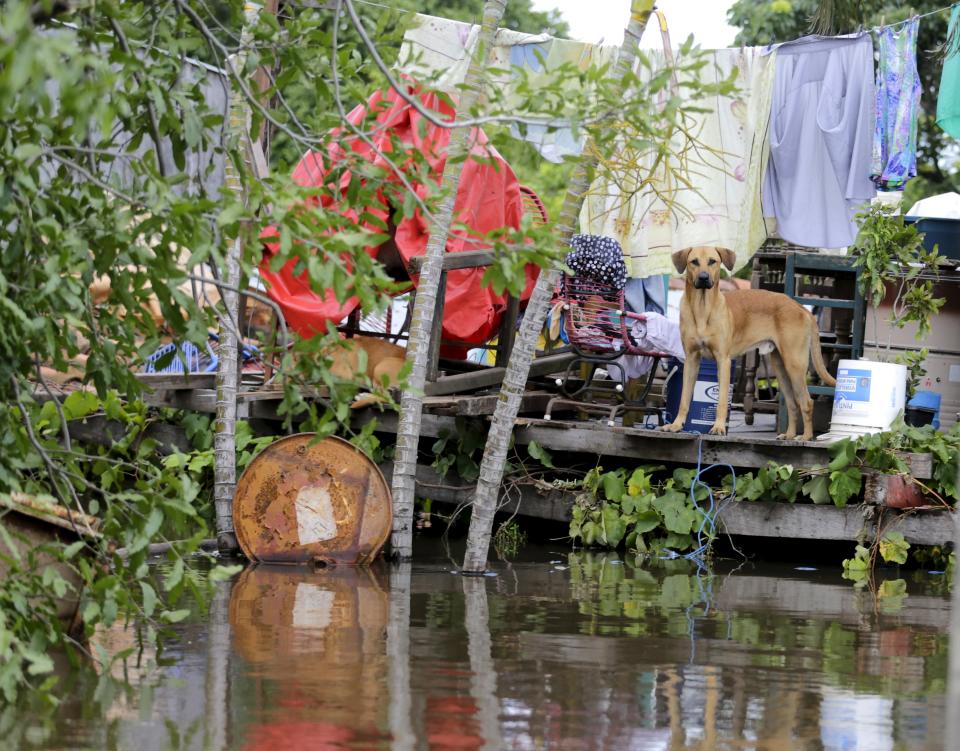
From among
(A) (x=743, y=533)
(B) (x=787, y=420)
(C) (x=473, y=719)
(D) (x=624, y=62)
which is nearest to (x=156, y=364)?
(C) (x=473, y=719)

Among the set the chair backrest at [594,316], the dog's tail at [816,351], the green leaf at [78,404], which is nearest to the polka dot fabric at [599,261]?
the chair backrest at [594,316]

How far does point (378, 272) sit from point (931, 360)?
7.88 meters

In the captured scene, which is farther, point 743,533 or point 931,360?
point 931,360

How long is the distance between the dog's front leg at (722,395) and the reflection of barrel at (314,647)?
267 cm

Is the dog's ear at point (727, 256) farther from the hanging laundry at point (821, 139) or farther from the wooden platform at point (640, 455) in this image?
the hanging laundry at point (821, 139)

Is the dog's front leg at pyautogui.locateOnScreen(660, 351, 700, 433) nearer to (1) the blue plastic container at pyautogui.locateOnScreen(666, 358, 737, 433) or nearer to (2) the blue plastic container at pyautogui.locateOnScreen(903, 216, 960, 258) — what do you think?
(1) the blue plastic container at pyautogui.locateOnScreen(666, 358, 737, 433)

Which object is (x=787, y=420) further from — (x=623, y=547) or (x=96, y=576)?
(x=96, y=576)

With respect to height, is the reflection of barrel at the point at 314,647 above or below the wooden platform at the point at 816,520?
below

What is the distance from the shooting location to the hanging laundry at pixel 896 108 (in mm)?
11461

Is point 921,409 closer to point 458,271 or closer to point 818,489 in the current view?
point 818,489

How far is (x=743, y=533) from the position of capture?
1002 centimetres

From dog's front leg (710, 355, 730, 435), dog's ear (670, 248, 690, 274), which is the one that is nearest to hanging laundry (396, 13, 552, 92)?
dog's ear (670, 248, 690, 274)

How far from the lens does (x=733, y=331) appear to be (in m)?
10.3

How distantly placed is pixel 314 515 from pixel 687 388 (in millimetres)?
2909
